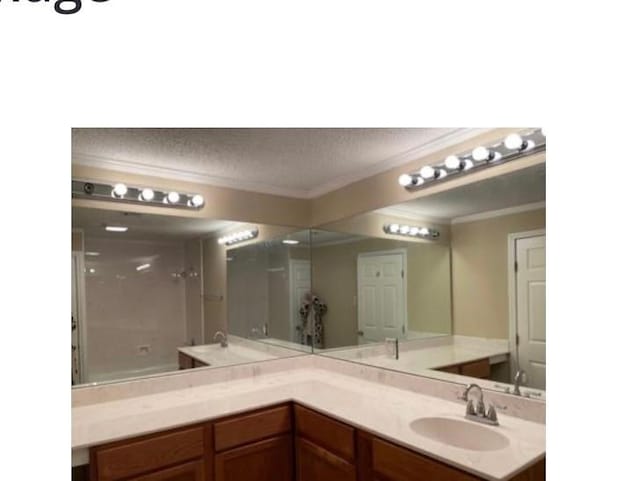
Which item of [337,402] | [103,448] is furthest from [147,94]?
[337,402]

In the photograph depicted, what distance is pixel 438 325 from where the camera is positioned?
2133 mm

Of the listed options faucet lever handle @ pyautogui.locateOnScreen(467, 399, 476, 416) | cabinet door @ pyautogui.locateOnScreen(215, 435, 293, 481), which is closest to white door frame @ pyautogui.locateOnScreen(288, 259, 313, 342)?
cabinet door @ pyautogui.locateOnScreen(215, 435, 293, 481)

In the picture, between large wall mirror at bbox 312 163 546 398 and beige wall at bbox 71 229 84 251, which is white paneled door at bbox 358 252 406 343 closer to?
large wall mirror at bbox 312 163 546 398

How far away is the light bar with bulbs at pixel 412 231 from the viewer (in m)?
2.19

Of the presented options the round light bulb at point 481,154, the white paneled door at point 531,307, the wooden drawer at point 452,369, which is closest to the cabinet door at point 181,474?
the wooden drawer at point 452,369

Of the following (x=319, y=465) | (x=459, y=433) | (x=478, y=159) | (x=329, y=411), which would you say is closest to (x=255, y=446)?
(x=319, y=465)

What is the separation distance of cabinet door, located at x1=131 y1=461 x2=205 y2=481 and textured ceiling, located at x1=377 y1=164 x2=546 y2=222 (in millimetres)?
1629

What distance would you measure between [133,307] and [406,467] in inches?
64.9

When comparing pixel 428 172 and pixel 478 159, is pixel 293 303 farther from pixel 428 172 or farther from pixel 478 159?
pixel 478 159

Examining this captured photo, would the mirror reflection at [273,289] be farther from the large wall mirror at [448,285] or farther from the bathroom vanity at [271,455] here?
the bathroom vanity at [271,455]

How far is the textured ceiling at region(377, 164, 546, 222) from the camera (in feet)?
5.51

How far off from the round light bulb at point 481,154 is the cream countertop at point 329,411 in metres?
1.13
